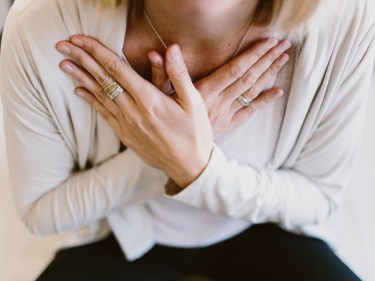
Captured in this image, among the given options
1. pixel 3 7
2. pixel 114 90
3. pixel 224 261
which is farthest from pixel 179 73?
pixel 3 7

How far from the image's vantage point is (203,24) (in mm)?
688

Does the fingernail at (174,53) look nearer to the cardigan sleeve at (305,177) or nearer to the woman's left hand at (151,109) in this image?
the woman's left hand at (151,109)

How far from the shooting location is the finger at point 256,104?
2.52 ft

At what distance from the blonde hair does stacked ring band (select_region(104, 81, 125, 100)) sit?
4.0 inches

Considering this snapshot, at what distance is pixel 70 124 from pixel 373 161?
872 millimetres

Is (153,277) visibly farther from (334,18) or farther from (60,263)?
(334,18)

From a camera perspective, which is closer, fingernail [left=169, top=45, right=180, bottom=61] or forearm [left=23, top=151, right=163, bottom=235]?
fingernail [left=169, top=45, right=180, bottom=61]

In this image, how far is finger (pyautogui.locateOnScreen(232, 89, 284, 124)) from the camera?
77 centimetres

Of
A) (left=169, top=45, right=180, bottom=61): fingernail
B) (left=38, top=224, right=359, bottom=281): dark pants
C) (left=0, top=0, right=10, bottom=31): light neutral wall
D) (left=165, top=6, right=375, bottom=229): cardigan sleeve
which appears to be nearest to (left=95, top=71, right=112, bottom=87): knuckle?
(left=169, top=45, right=180, bottom=61): fingernail

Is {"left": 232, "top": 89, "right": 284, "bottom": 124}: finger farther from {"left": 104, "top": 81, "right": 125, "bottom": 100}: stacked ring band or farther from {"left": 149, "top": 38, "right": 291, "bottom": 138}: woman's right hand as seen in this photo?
{"left": 104, "top": 81, "right": 125, "bottom": 100}: stacked ring band

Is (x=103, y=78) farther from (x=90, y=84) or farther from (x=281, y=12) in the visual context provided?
(x=281, y=12)

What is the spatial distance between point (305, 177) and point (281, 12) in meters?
0.35


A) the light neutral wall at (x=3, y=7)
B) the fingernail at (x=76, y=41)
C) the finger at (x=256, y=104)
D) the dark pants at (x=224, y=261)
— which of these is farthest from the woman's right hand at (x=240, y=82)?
the light neutral wall at (x=3, y=7)

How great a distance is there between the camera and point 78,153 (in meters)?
0.84
